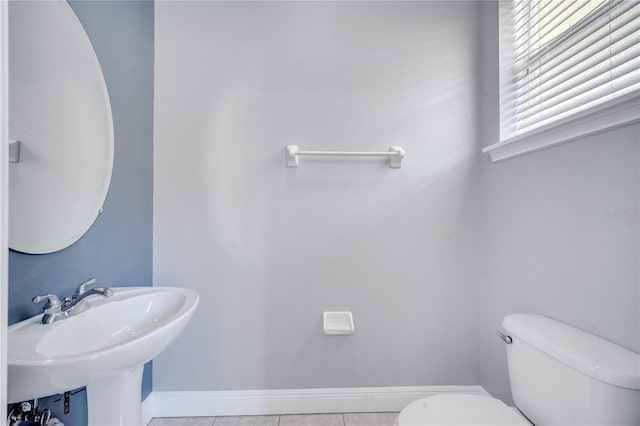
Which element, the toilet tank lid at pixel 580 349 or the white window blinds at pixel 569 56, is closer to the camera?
the toilet tank lid at pixel 580 349

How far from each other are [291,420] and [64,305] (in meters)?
1.12

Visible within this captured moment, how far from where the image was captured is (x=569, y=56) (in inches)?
40.1

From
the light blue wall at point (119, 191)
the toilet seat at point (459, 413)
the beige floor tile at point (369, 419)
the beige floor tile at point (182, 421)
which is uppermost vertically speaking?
the light blue wall at point (119, 191)

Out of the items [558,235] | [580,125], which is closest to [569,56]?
[580,125]

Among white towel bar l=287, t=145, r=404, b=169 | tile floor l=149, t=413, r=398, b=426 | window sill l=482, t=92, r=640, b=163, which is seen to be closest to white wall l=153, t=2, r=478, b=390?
white towel bar l=287, t=145, r=404, b=169

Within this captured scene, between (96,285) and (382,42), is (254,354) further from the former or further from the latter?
(382,42)

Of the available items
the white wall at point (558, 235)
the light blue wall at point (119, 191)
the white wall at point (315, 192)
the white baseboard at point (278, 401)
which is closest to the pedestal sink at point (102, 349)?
the light blue wall at point (119, 191)

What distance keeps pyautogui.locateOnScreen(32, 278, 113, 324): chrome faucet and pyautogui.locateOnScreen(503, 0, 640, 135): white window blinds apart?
1698 millimetres

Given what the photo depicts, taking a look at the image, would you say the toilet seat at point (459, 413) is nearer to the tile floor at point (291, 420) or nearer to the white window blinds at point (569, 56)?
the tile floor at point (291, 420)

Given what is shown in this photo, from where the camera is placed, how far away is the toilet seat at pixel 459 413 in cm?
82

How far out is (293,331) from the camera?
139 centimetres

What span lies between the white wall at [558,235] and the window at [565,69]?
0.16ft

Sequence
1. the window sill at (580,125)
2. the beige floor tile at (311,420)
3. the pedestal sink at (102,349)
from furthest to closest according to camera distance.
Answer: the beige floor tile at (311,420), the window sill at (580,125), the pedestal sink at (102,349)

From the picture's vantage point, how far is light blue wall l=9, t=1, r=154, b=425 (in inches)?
34.0
